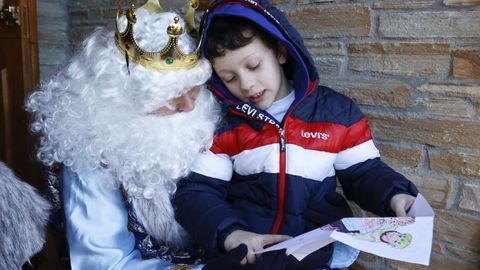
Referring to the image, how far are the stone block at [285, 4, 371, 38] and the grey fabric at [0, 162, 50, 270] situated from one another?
1186 millimetres

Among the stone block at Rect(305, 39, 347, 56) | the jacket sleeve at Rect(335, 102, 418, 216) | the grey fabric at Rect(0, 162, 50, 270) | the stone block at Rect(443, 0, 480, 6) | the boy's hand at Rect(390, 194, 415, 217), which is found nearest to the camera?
the grey fabric at Rect(0, 162, 50, 270)

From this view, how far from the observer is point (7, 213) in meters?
0.98

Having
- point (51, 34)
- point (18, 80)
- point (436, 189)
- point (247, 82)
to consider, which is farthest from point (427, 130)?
point (51, 34)

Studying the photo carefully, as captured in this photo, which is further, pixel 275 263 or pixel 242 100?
pixel 242 100

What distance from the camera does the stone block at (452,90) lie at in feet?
4.51

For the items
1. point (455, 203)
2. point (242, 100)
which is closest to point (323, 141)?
point (242, 100)

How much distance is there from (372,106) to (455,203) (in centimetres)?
46

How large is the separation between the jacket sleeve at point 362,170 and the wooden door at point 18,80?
5.48ft

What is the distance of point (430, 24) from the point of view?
1410 millimetres

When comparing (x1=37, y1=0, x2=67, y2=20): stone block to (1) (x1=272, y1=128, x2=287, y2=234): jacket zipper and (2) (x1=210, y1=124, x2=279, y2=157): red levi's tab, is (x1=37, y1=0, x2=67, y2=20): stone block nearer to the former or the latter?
(2) (x1=210, y1=124, x2=279, y2=157): red levi's tab

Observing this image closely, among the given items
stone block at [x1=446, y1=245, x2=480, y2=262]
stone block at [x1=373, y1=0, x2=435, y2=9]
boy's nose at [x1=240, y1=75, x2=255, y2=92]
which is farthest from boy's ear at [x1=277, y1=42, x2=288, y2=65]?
stone block at [x1=446, y1=245, x2=480, y2=262]

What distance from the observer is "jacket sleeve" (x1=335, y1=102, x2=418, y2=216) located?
4.00 feet

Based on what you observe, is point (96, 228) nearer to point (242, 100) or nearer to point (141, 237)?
point (141, 237)

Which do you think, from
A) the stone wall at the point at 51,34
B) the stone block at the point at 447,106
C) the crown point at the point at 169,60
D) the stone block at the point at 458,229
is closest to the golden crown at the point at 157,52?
the crown point at the point at 169,60
